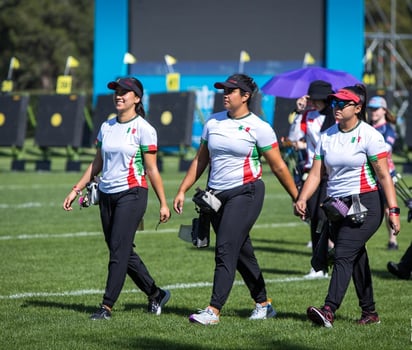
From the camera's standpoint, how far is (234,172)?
8.62 metres

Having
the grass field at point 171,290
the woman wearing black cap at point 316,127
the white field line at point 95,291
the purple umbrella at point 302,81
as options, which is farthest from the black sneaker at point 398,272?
the purple umbrella at point 302,81

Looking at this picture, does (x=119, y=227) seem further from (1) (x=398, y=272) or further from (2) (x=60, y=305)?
(1) (x=398, y=272)

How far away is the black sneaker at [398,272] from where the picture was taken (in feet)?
37.0

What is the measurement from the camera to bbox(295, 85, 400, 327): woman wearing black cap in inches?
327

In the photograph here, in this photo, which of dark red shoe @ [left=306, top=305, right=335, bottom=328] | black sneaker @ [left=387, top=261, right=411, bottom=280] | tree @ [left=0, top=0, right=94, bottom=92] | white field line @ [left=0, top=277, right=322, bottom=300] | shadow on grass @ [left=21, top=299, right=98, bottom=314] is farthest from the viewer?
tree @ [left=0, top=0, right=94, bottom=92]

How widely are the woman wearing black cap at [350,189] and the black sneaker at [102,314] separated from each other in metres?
1.60

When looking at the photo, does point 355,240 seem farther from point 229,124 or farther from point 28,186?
point 28,186

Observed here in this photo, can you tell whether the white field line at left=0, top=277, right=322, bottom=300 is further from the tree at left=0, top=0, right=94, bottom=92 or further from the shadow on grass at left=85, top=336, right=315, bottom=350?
the tree at left=0, top=0, right=94, bottom=92

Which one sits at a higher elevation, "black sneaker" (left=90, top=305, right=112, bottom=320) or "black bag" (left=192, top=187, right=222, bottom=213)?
"black bag" (left=192, top=187, right=222, bottom=213)

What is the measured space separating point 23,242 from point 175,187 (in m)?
8.54

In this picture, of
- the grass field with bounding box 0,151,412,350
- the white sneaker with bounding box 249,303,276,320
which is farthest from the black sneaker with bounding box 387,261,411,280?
the white sneaker with bounding box 249,303,276,320

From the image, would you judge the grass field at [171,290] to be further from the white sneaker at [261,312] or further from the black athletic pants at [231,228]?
the black athletic pants at [231,228]

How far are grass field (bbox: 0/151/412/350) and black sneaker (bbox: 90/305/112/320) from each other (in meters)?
0.08

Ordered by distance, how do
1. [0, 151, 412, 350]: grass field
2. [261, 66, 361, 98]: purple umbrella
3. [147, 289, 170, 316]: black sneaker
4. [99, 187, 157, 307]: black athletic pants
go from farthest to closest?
[261, 66, 361, 98]: purple umbrella → [147, 289, 170, 316]: black sneaker → [99, 187, 157, 307]: black athletic pants → [0, 151, 412, 350]: grass field
